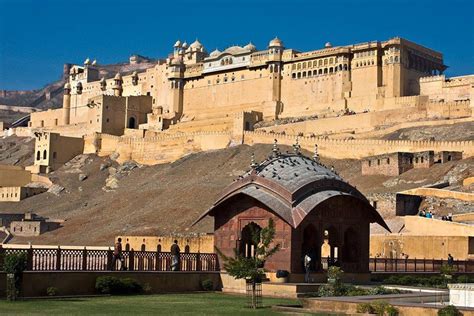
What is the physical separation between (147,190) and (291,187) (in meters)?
44.2

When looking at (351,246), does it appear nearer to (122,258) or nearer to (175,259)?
(175,259)

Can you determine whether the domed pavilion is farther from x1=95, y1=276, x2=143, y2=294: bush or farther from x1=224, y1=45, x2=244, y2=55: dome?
x1=224, y1=45, x2=244, y2=55: dome

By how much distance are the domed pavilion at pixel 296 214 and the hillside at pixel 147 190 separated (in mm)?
17399

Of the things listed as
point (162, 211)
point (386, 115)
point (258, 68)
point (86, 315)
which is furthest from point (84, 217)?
point (86, 315)

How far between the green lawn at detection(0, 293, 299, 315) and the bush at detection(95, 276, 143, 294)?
0.47 meters

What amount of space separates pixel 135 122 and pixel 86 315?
7809 cm

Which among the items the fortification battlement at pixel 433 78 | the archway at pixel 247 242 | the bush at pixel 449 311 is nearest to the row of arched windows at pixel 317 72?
the fortification battlement at pixel 433 78

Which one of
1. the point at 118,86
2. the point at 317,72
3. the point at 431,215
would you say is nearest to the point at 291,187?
the point at 431,215

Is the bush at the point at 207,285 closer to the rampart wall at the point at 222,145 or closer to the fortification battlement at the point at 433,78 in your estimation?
the rampart wall at the point at 222,145

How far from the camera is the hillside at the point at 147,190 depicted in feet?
165

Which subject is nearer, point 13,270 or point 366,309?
point 366,309

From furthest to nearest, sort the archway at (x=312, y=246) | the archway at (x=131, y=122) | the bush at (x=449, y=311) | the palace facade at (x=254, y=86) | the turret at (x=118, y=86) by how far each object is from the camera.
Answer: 1. the turret at (x=118, y=86)
2. the archway at (x=131, y=122)
3. the palace facade at (x=254, y=86)
4. the archway at (x=312, y=246)
5. the bush at (x=449, y=311)

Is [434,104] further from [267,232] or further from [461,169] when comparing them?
[267,232]

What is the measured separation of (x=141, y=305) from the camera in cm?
1609
